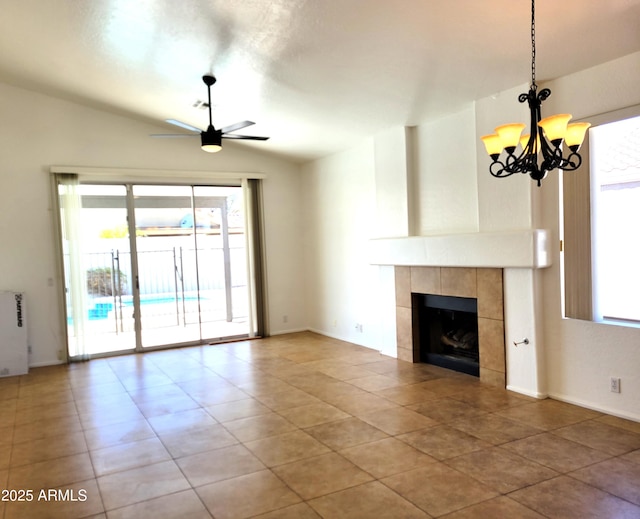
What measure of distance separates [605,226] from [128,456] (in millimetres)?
4050

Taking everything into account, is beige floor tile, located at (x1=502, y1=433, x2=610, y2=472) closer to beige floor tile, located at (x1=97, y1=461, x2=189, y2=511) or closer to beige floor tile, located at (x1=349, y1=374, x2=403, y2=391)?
beige floor tile, located at (x1=349, y1=374, x2=403, y2=391)

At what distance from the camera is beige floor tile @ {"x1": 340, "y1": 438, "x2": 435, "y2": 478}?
119 inches

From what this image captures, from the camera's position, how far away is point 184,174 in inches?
273

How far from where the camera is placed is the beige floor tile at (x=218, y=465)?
3.02 meters

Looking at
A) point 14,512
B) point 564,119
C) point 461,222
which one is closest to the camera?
point 564,119

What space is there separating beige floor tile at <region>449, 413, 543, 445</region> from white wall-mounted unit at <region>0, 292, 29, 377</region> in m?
5.16

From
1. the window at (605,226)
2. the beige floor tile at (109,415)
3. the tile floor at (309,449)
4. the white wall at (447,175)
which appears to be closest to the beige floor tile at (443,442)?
the tile floor at (309,449)

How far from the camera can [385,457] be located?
10.5 ft

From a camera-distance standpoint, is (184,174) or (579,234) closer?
(579,234)

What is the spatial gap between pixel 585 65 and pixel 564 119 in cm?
163

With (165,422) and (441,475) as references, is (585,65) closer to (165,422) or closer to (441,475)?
(441,475)

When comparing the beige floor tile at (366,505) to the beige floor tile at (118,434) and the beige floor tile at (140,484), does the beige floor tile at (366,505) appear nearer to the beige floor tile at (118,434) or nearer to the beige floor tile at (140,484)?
the beige floor tile at (140,484)

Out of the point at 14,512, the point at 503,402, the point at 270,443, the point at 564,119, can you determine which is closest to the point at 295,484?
the point at 270,443

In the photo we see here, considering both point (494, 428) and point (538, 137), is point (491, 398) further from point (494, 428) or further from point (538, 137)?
point (538, 137)
